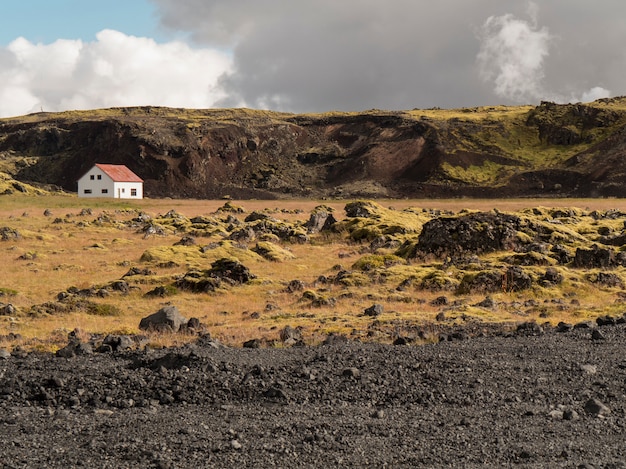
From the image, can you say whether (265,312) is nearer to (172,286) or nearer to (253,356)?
(172,286)

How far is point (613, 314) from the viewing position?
25.4m

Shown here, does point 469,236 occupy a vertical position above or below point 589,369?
above

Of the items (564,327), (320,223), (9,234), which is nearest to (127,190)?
(9,234)

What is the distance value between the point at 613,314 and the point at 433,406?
13884mm

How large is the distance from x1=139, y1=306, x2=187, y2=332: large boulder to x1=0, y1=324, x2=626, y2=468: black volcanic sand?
443 cm

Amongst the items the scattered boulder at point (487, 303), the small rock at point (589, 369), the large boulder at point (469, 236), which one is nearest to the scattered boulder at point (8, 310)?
the scattered boulder at point (487, 303)

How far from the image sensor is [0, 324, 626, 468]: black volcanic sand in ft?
38.3

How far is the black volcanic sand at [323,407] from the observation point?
38.3 feet

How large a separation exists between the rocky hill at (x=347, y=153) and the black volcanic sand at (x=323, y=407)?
4505 inches

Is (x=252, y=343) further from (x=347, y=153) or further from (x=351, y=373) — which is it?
(x=347, y=153)

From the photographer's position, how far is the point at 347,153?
165625 millimetres

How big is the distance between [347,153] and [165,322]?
144130 mm

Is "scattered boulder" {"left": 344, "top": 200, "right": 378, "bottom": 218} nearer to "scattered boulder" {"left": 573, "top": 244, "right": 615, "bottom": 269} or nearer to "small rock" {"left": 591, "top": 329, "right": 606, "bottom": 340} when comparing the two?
"scattered boulder" {"left": 573, "top": 244, "right": 615, "bottom": 269}

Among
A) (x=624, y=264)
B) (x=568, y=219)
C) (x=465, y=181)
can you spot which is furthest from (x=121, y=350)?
(x=465, y=181)
